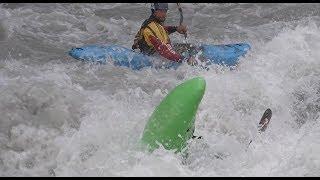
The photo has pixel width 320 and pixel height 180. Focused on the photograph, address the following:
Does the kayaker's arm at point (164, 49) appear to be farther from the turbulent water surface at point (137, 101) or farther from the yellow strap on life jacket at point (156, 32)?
the turbulent water surface at point (137, 101)

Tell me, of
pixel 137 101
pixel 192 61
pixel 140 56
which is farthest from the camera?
pixel 140 56

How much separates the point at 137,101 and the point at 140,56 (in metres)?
1.05

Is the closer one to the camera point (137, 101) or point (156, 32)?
point (137, 101)

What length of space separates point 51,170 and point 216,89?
2384 mm

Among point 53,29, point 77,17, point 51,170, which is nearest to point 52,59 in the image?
point 53,29

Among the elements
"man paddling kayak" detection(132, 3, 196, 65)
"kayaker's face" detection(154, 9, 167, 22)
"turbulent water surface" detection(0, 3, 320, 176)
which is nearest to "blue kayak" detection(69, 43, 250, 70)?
"turbulent water surface" detection(0, 3, 320, 176)

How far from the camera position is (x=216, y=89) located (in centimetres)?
605

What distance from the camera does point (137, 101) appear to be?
5898 mm

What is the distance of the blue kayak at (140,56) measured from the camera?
22.2 ft

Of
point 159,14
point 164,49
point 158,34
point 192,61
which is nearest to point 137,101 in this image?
point 164,49

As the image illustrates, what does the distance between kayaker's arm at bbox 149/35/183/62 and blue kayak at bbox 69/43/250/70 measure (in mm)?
294

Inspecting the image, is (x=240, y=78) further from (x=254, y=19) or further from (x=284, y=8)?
(x=284, y=8)

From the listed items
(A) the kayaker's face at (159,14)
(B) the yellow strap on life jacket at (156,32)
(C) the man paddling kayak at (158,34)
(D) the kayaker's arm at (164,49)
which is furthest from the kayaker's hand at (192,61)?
(A) the kayaker's face at (159,14)

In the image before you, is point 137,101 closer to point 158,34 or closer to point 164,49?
point 164,49
